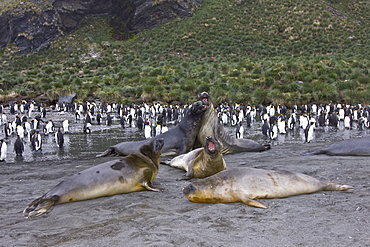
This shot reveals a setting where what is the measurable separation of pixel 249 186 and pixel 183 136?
4.33m

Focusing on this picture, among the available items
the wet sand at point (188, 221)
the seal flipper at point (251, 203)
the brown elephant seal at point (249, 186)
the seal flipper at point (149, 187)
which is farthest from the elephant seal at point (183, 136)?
the seal flipper at point (251, 203)

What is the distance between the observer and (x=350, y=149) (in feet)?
24.0

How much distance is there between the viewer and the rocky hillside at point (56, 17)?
52.4 meters

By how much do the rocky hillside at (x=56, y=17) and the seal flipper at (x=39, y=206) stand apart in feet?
171

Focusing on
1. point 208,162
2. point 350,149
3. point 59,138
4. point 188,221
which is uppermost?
point 59,138

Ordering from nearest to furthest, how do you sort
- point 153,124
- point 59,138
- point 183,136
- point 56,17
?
1. point 183,136
2. point 59,138
3. point 153,124
4. point 56,17

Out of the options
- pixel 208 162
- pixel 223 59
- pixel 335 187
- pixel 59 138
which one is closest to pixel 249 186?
pixel 335 187

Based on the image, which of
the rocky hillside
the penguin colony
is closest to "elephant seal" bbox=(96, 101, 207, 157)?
the penguin colony

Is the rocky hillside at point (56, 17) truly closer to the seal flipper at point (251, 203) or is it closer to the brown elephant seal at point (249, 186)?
the brown elephant seal at point (249, 186)

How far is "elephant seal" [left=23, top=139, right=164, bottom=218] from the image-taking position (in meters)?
4.27

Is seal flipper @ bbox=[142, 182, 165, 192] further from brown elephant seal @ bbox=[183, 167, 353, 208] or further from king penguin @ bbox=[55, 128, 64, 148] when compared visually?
king penguin @ bbox=[55, 128, 64, 148]

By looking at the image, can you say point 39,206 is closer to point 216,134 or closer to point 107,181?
point 107,181

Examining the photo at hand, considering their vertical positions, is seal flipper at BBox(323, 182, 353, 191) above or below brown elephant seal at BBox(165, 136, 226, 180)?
below

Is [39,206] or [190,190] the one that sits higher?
[190,190]
